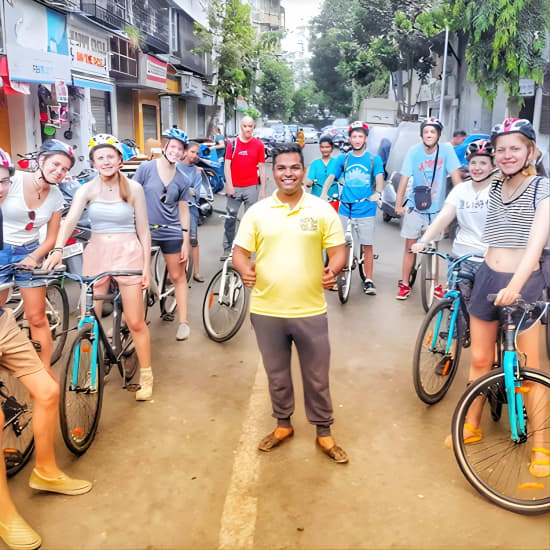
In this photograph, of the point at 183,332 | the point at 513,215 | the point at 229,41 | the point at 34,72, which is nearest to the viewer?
the point at 513,215

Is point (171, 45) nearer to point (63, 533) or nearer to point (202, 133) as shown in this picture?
point (202, 133)

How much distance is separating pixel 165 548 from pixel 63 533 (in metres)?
0.53

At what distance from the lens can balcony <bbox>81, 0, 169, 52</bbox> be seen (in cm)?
1728

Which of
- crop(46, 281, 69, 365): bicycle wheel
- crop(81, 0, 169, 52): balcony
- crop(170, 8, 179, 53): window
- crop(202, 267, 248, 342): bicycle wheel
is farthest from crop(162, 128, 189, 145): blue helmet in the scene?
crop(170, 8, 179, 53): window

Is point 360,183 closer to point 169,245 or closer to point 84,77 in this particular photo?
point 169,245

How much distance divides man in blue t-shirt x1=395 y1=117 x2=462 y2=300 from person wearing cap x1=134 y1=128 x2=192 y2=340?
8.18 feet

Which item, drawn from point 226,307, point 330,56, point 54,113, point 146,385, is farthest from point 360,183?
point 330,56

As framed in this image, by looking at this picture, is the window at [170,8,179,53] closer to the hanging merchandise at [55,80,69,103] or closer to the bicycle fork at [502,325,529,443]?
the hanging merchandise at [55,80,69,103]

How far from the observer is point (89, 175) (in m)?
8.32

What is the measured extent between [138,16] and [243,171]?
1597 centimetres

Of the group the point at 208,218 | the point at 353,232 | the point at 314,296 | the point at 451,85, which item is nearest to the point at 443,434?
the point at 314,296

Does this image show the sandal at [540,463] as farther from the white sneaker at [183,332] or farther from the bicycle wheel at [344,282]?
the bicycle wheel at [344,282]

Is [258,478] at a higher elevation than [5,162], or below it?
below

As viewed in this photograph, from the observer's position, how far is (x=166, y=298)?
682cm
